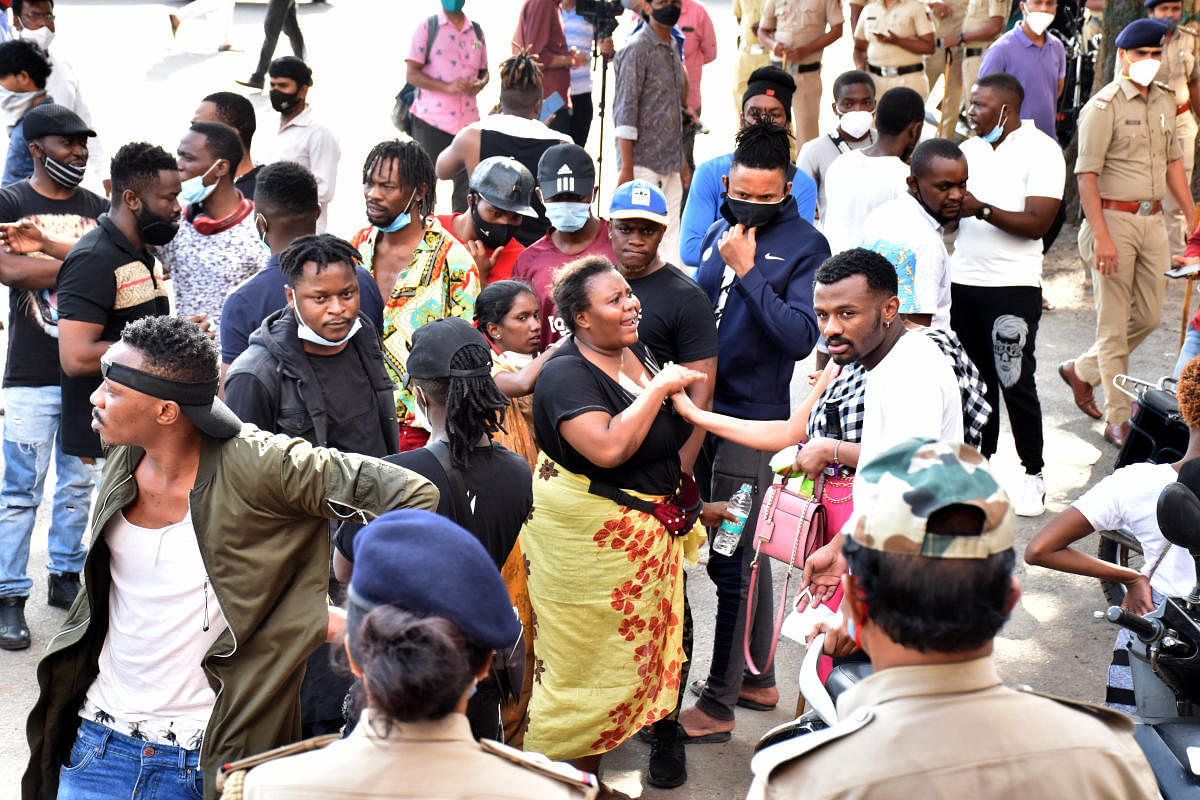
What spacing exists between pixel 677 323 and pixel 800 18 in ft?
21.9

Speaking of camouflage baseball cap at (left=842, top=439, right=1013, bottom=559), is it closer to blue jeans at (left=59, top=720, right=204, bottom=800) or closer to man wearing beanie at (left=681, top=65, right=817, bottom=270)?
blue jeans at (left=59, top=720, right=204, bottom=800)

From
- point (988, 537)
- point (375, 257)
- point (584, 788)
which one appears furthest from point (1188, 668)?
point (375, 257)

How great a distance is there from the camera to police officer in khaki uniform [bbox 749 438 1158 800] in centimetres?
186

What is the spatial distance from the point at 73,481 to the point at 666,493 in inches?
109

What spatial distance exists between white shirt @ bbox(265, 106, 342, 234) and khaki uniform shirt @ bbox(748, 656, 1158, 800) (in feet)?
20.2

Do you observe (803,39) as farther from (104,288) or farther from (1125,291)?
(104,288)

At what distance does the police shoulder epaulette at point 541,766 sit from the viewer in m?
2.02

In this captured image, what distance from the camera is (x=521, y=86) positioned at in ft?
23.9

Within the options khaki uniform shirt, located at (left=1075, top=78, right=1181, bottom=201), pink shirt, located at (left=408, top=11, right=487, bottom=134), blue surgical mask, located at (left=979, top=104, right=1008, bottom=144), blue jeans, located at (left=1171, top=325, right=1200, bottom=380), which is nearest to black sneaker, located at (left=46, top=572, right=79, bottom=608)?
pink shirt, located at (left=408, top=11, right=487, bottom=134)

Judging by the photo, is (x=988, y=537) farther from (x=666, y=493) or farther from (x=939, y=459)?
(x=666, y=493)

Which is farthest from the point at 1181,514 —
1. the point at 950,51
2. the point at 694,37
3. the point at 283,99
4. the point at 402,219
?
the point at 950,51

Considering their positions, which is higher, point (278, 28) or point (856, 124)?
point (278, 28)

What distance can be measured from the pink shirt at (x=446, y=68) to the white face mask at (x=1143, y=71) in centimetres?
443

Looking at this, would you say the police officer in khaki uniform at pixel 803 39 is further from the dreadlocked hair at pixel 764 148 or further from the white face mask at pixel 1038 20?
the dreadlocked hair at pixel 764 148
